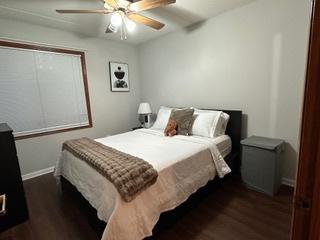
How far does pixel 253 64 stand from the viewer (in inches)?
98.8

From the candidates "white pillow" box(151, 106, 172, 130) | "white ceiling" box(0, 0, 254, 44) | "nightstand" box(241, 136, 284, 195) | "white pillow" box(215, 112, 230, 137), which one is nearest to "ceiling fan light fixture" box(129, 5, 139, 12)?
"white ceiling" box(0, 0, 254, 44)

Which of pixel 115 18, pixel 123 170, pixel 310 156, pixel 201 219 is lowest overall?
pixel 201 219

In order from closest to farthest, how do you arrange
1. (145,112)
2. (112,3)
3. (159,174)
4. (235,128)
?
(159,174) → (112,3) → (235,128) → (145,112)

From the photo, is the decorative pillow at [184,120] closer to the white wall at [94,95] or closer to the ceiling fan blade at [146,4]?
the ceiling fan blade at [146,4]

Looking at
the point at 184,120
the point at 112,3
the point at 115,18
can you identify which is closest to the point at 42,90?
the point at 115,18

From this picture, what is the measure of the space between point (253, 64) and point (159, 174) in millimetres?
2033

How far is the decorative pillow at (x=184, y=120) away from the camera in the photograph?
2.72 meters

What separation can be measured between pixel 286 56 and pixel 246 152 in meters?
1.30

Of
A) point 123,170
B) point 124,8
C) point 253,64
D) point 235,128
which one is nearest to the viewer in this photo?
point 123,170

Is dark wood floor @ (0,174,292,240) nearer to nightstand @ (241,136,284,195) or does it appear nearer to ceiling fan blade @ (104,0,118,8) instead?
nightstand @ (241,136,284,195)

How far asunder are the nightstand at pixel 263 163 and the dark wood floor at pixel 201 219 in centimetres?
13

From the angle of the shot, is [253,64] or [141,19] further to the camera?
[253,64]

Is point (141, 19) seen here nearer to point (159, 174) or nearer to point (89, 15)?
point (89, 15)

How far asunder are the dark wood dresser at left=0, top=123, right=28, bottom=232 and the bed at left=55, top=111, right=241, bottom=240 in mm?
502
